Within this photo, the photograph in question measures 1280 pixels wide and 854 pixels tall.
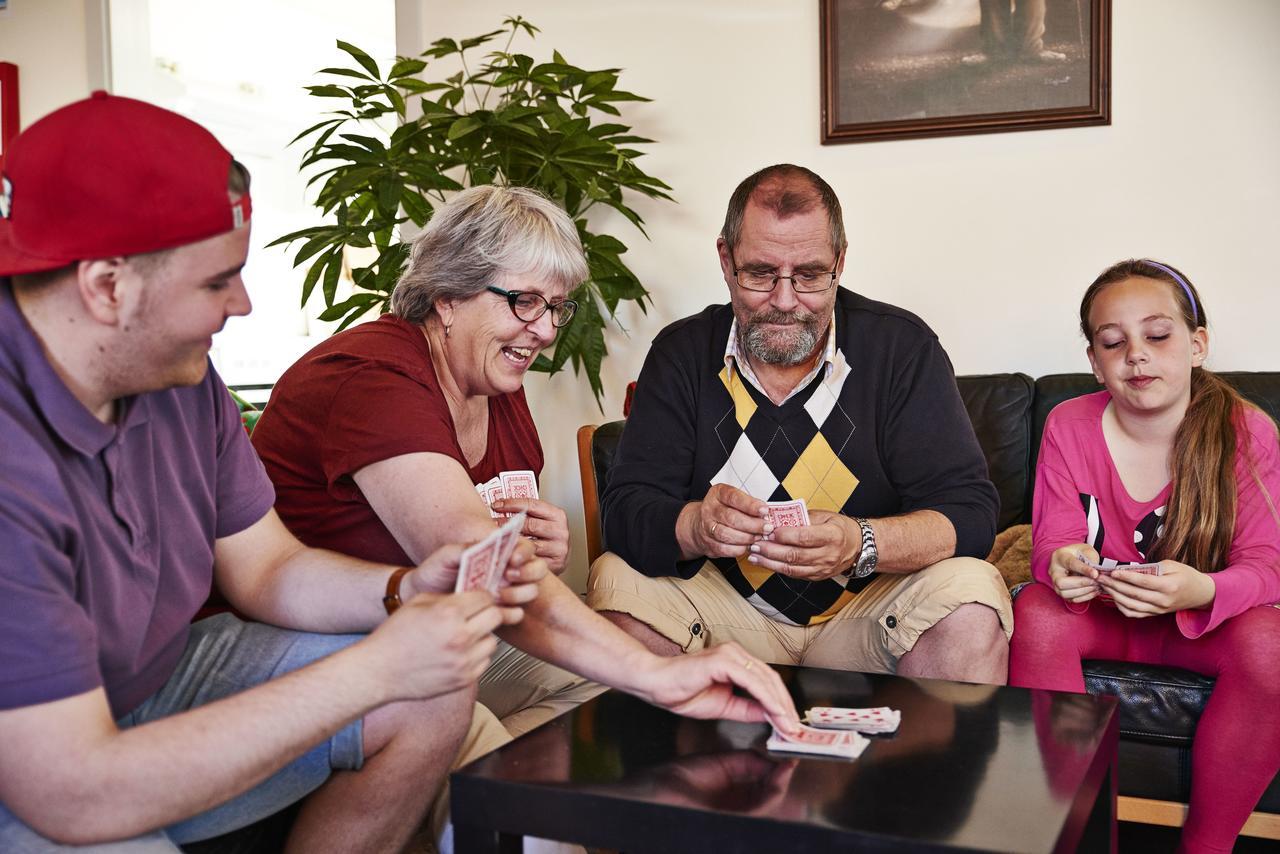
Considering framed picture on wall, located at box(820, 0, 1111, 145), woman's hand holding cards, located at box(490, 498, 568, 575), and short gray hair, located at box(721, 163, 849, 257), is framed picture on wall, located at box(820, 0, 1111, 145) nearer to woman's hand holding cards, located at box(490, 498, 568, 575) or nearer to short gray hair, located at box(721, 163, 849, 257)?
short gray hair, located at box(721, 163, 849, 257)

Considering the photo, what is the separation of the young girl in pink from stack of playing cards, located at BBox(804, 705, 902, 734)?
0.87 meters

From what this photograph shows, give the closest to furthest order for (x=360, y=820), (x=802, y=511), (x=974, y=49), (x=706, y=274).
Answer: (x=360, y=820) < (x=802, y=511) < (x=974, y=49) < (x=706, y=274)

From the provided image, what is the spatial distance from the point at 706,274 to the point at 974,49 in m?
1.03

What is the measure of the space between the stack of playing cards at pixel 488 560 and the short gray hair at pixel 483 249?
761 millimetres

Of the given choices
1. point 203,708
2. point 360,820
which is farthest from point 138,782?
point 360,820

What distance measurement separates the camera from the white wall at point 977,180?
10.7 feet

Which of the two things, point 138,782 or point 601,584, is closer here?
point 138,782

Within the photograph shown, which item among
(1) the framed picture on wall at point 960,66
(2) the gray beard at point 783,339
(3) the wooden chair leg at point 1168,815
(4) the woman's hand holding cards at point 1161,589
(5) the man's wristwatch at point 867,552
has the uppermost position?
(1) the framed picture on wall at point 960,66

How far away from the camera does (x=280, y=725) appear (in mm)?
1232

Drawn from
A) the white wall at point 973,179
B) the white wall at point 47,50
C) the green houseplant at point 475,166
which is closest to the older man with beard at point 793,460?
the green houseplant at point 475,166

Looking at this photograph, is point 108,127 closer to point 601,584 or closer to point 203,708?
point 203,708

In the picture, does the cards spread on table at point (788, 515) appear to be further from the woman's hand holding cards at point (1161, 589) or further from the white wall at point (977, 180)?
the white wall at point (977, 180)

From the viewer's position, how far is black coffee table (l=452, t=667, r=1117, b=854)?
1207 millimetres

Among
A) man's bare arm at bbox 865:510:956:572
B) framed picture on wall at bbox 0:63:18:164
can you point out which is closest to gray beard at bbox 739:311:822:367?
man's bare arm at bbox 865:510:956:572
